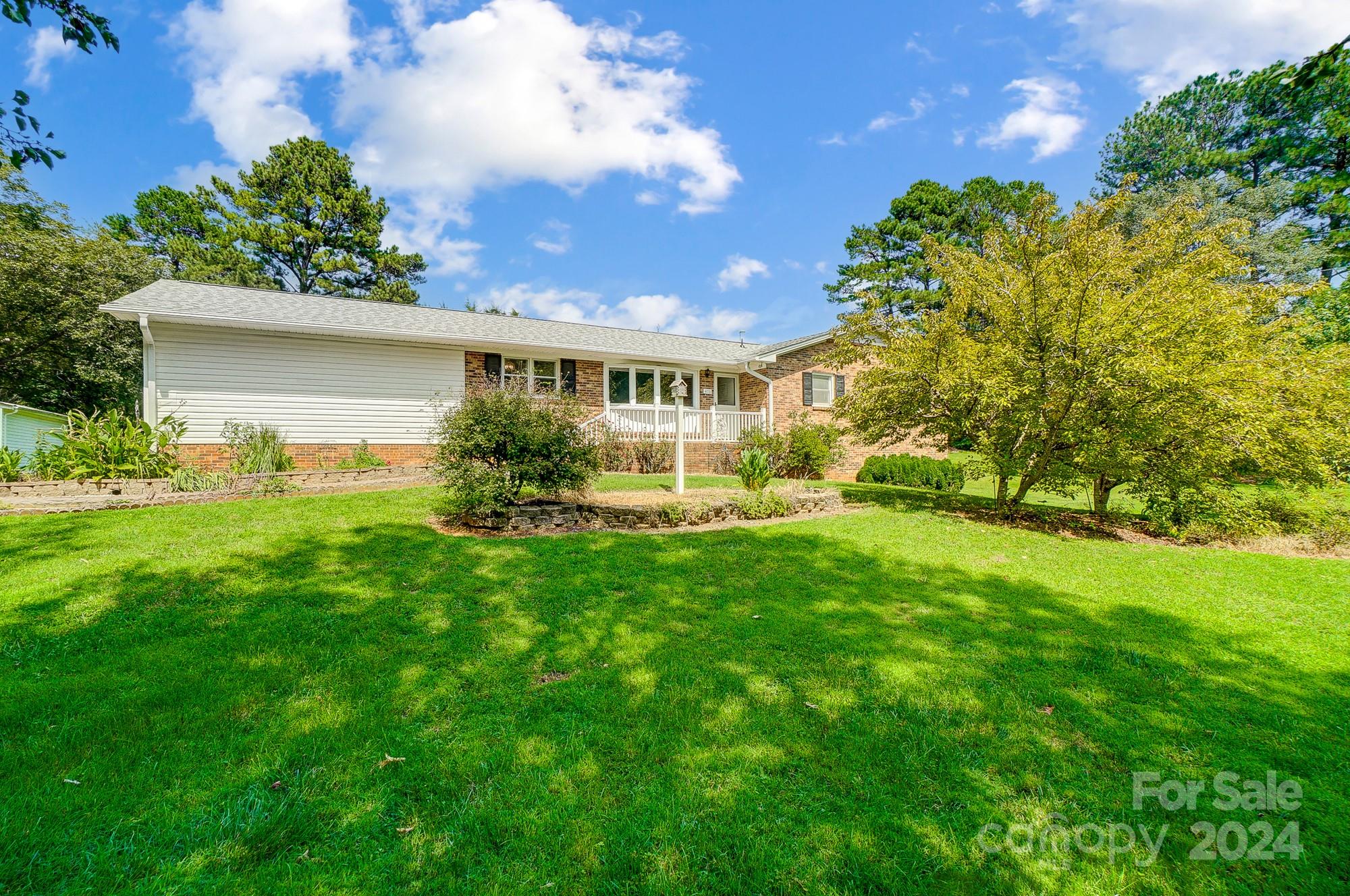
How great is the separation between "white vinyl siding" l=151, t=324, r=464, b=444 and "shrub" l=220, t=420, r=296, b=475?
0.36 meters

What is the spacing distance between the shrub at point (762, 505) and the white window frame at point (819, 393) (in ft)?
33.0

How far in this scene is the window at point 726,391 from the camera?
19094 millimetres

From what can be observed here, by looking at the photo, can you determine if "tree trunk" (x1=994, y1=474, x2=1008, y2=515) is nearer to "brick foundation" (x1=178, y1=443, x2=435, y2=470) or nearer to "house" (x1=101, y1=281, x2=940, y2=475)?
"house" (x1=101, y1=281, x2=940, y2=475)

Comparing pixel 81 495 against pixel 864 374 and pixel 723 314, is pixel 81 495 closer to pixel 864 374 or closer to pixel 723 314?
pixel 864 374

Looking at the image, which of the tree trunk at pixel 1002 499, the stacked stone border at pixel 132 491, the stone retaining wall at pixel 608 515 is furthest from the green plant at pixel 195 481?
the tree trunk at pixel 1002 499

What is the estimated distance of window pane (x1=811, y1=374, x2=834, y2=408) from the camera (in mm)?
18828

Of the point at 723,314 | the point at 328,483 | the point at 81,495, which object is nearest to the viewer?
the point at 81,495

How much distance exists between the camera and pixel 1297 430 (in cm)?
727

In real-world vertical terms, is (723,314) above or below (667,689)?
above

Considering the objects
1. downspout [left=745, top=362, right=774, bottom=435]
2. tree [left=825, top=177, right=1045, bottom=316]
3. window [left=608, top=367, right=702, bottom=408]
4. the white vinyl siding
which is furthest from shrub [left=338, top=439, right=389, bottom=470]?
tree [left=825, top=177, right=1045, bottom=316]

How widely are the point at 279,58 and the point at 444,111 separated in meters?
4.29

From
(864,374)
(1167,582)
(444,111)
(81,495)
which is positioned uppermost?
(444,111)

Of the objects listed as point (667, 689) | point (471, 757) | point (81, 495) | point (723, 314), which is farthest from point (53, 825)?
point (723, 314)

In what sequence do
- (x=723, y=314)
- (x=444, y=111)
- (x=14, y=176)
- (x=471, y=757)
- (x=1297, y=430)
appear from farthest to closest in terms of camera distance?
(x=723, y=314) < (x=14, y=176) < (x=444, y=111) < (x=1297, y=430) < (x=471, y=757)
